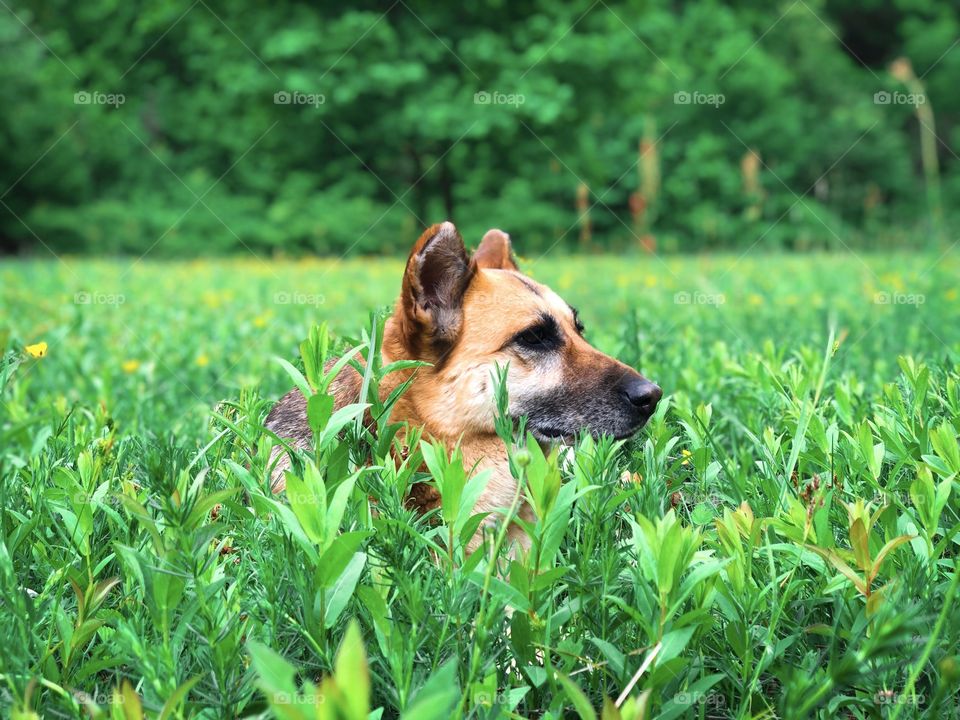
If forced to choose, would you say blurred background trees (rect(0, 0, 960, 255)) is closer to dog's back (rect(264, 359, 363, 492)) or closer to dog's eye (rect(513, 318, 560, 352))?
dog's eye (rect(513, 318, 560, 352))

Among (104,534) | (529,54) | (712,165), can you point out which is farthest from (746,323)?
(712,165)

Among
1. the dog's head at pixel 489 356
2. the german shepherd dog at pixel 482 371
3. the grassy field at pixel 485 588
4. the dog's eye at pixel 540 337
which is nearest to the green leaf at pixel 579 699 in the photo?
the grassy field at pixel 485 588

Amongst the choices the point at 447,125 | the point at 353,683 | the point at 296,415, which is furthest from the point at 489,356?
the point at 447,125

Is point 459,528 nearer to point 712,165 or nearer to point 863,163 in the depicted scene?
point 712,165

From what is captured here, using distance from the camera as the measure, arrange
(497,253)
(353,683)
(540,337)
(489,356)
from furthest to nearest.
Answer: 1. (497,253)
2. (540,337)
3. (489,356)
4. (353,683)

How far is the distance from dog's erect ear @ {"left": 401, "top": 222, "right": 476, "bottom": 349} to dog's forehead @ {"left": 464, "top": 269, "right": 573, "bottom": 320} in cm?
7

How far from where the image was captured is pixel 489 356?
105 inches

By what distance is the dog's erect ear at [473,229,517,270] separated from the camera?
3268 millimetres

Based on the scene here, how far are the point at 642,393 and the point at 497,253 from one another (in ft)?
3.01

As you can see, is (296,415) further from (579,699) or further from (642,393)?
(579,699)

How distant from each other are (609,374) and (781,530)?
1.11 m

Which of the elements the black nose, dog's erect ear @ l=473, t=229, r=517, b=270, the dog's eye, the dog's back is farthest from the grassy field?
dog's erect ear @ l=473, t=229, r=517, b=270

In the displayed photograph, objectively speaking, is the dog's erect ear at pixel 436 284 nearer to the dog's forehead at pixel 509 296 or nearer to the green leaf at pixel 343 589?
the dog's forehead at pixel 509 296

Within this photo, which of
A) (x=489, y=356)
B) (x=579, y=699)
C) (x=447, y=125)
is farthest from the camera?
(x=447, y=125)
